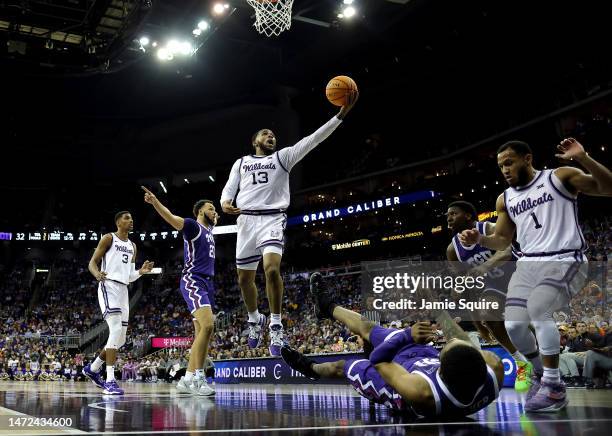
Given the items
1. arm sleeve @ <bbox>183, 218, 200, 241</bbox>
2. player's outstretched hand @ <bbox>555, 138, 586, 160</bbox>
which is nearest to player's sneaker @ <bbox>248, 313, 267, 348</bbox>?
arm sleeve @ <bbox>183, 218, 200, 241</bbox>

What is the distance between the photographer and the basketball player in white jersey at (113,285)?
8141mm

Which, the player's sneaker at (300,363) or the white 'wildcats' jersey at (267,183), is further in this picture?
the white 'wildcats' jersey at (267,183)

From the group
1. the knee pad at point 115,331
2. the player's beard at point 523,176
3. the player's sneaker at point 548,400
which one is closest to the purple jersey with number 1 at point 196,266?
the knee pad at point 115,331

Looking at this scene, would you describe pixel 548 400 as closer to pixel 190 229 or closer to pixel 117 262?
pixel 190 229

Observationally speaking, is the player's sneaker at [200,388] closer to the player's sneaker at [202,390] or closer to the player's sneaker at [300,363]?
the player's sneaker at [202,390]

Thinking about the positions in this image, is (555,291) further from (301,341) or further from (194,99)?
(194,99)

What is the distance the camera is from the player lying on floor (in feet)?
11.4

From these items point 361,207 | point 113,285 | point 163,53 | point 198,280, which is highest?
Result: point 163,53

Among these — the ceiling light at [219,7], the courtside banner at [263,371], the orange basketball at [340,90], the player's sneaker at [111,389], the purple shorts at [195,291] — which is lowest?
the courtside banner at [263,371]

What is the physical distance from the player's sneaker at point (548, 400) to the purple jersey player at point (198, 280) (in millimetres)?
3666

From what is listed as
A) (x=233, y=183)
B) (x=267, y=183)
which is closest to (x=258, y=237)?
(x=267, y=183)

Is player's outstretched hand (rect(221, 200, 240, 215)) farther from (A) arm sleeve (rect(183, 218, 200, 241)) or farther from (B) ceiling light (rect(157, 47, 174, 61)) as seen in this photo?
(B) ceiling light (rect(157, 47, 174, 61))

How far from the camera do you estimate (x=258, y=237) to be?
255 inches

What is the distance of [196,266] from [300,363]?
8.20 ft
